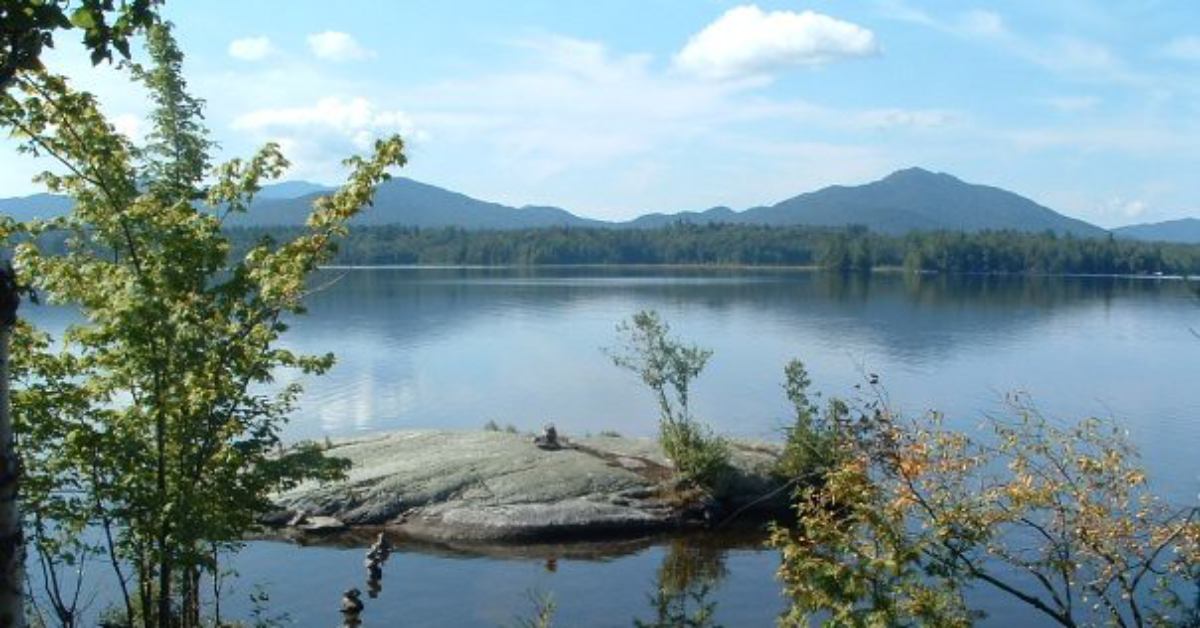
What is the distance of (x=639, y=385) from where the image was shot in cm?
5888

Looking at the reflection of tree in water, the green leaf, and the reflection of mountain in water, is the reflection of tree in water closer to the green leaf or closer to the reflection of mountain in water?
the green leaf

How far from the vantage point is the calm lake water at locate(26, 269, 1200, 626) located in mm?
25125

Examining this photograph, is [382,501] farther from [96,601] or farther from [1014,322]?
[1014,322]

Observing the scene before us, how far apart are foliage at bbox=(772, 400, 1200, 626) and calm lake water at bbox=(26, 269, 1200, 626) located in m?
2.05

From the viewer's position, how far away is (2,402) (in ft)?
16.7

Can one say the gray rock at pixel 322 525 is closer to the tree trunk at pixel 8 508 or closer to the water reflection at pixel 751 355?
the water reflection at pixel 751 355

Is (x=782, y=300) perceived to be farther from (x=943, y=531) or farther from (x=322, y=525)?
(x=943, y=531)

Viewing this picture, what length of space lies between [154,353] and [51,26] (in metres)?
4.76

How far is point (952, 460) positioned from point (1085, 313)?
360ft

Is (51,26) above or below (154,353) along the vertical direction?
above

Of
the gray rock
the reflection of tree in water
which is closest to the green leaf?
the reflection of tree in water

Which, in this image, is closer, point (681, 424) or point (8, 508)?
point (8, 508)

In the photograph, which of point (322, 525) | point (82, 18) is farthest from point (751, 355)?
point (82, 18)

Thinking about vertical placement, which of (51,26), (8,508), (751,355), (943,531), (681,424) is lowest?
(751,355)
